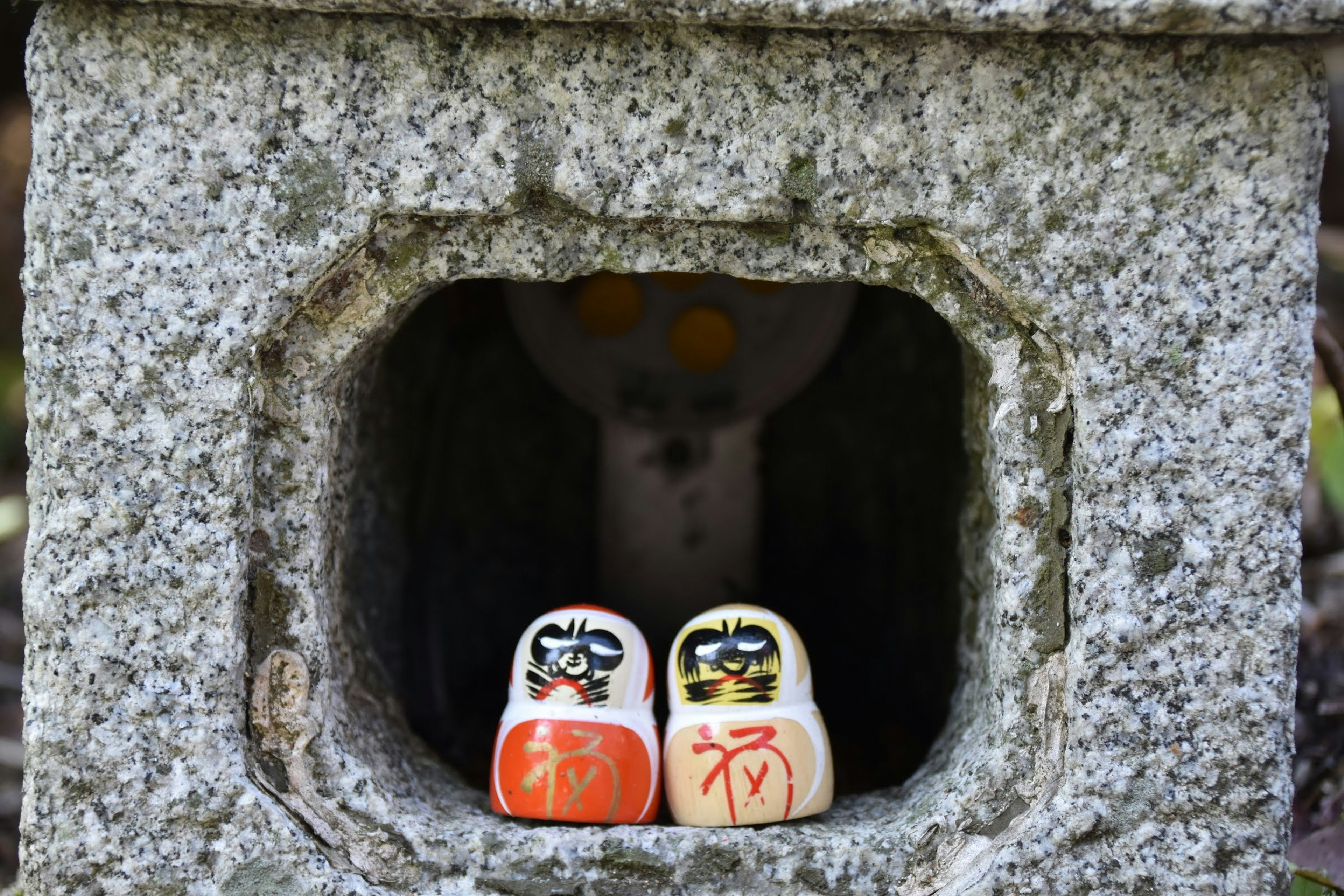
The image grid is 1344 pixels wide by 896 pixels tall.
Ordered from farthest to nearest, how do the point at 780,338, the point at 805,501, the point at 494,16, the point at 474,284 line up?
the point at 805,501
the point at 474,284
the point at 780,338
the point at 494,16

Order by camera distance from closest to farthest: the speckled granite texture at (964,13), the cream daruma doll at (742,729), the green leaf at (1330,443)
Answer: the speckled granite texture at (964,13) → the cream daruma doll at (742,729) → the green leaf at (1330,443)

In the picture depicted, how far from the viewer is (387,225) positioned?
2.85ft

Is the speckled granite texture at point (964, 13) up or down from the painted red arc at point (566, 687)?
up

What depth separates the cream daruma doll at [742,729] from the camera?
917mm

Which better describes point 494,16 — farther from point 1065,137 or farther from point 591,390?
point 591,390

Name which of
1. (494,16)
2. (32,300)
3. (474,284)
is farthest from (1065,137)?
(474,284)

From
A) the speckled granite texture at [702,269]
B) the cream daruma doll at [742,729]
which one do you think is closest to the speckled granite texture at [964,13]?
the speckled granite texture at [702,269]

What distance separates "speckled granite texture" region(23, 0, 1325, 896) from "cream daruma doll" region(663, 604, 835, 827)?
6.4 inches

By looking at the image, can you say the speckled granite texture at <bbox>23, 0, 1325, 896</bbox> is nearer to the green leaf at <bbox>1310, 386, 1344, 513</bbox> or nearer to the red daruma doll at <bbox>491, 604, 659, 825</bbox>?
the red daruma doll at <bbox>491, 604, 659, 825</bbox>

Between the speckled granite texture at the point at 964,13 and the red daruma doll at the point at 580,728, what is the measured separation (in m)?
0.53

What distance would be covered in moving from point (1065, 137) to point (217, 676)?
0.84m

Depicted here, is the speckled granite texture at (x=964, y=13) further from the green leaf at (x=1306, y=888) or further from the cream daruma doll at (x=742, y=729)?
the green leaf at (x=1306, y=888)

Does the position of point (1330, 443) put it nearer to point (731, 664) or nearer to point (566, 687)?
point (731, 664)

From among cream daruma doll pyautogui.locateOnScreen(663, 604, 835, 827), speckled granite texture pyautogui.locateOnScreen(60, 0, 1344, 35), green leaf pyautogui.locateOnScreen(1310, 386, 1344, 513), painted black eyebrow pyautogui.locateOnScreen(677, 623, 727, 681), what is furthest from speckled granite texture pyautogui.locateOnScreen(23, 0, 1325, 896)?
green leaf pyautogui.locateOnScreen(1310, 386, 1344, 513)
